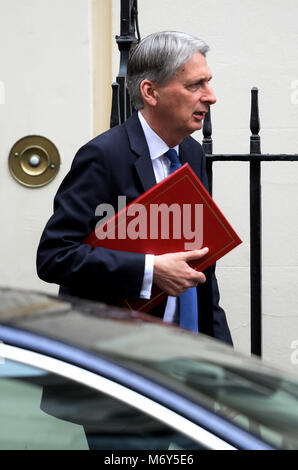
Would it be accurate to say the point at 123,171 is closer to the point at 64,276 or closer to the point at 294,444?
the point at 64,276

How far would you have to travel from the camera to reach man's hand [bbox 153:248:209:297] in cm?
313

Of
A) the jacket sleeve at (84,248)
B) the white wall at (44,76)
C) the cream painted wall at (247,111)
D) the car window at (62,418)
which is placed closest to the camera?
the car window at (62,418)

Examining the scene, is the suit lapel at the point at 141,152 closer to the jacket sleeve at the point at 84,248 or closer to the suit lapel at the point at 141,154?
the suit lapel at the point at 141,154

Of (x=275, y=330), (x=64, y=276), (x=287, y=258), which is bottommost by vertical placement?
(x=275, y=330)

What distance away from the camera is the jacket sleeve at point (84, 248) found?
3102mm

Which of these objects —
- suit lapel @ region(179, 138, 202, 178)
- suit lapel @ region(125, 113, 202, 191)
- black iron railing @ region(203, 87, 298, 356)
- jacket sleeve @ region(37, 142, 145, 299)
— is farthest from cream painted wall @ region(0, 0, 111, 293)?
jacket sleeve @ region(37, 142, 145, 299)

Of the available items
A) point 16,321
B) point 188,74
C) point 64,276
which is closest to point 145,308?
point 64,276

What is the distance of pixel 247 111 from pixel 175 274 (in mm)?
2538

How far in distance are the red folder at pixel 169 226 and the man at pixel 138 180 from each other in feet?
0.16

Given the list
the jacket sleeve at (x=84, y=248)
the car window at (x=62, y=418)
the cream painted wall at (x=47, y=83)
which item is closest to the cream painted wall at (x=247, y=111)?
the cream painted wall at (x=47, y=83)

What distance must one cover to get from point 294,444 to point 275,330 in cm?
365

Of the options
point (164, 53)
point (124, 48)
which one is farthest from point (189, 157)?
point (124, 48)

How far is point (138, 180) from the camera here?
324 cm
